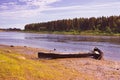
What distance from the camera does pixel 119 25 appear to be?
14512cm

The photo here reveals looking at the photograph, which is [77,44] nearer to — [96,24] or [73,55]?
[73,55]

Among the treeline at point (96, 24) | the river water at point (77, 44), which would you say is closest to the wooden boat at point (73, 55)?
the river water at point (77, 44)

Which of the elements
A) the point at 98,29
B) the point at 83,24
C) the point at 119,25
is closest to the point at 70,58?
the point at 119,25

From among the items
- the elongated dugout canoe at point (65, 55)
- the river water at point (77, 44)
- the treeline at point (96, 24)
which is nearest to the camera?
the elongated dugout canoe at point (65, 55)

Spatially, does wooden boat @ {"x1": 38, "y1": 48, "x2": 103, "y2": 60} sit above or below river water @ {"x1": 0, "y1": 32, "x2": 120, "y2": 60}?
above

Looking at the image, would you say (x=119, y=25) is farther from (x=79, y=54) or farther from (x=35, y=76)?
(x=35, y=76)

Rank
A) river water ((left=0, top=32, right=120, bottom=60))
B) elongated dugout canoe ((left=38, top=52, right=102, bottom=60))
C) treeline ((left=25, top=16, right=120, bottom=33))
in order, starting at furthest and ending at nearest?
treeline ((left=25, top=16, right=120, bottom=33)), river water ((left=0, top=32, right=120, bottom=60)), elongated dugout canoe ((left=38, top=52, right=102, bottom=60))

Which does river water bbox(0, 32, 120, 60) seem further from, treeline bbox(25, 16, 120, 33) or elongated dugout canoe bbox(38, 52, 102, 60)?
treeline bbox(25, 16, 120, 33)

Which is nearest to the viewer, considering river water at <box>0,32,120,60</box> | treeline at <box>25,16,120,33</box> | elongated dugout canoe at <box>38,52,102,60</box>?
elongated dugout canoe at <box>38,52,102,60</box>

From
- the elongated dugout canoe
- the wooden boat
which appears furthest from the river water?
the elongated dugout canoe

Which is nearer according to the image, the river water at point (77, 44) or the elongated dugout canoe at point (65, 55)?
the elongated dugout canoe at point (65, 55)

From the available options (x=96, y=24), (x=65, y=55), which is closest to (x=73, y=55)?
(x=65, y=55)

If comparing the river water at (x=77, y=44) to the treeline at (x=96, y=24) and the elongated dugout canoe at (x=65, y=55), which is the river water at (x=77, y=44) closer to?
the elongated dugout canoe at (x=65, y=55)

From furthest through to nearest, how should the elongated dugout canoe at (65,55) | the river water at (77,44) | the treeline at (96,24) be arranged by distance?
the treeline at (96,24) → the river water at (77,44) → the elongated dugout canoe at (65,55)
